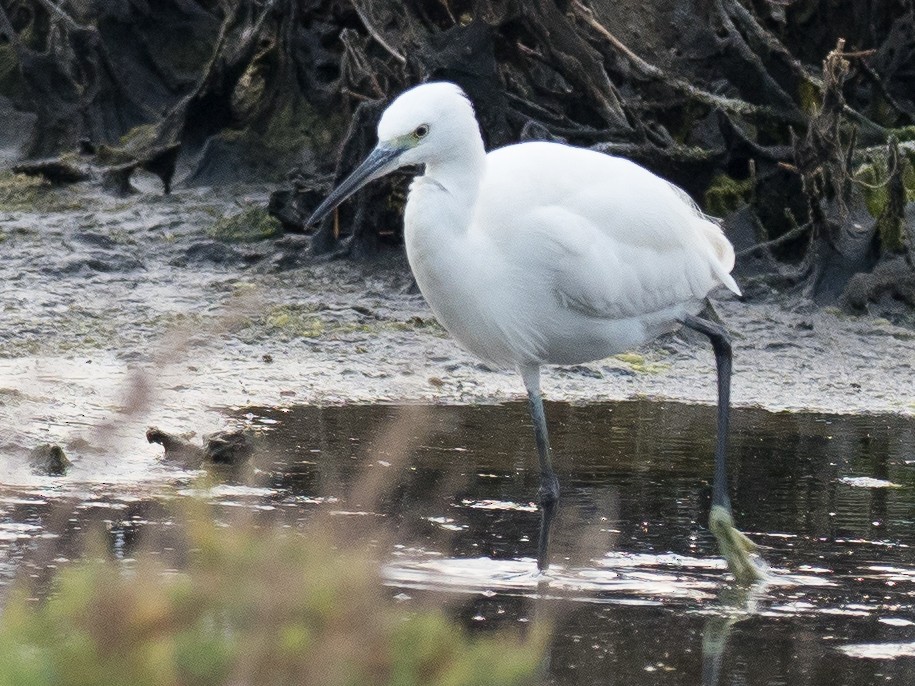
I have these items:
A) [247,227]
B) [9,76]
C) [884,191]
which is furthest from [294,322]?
[9,76]

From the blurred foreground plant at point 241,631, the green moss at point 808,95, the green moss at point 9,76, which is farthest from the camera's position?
the green moss at point 9,76

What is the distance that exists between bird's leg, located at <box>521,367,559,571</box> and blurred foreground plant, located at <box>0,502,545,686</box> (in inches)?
96.9

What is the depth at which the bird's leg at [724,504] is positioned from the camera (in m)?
4.46

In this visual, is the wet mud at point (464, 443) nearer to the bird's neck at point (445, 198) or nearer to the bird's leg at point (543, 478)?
the bird's leg at point (543, 478)

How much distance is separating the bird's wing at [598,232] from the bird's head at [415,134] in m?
0.27

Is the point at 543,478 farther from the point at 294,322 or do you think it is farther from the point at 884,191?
the point at 884,191

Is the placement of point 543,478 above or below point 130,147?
below

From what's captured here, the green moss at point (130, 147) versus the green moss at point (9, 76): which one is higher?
the green moss at point (9, 76)

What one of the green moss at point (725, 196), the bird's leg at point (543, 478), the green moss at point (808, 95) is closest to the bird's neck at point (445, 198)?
the bird's leg at point (543, 478)

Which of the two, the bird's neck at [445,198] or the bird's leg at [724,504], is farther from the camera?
the bird's neck at [445,198]

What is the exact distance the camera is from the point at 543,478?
4.98 meters

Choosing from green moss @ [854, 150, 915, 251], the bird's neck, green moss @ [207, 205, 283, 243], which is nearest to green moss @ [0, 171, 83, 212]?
green moss @ [207, 205, 283, 243]

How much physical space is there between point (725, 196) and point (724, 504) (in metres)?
3.66

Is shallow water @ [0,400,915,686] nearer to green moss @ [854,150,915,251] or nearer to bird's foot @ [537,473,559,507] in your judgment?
bird's foot @ [537,473,559,507]
